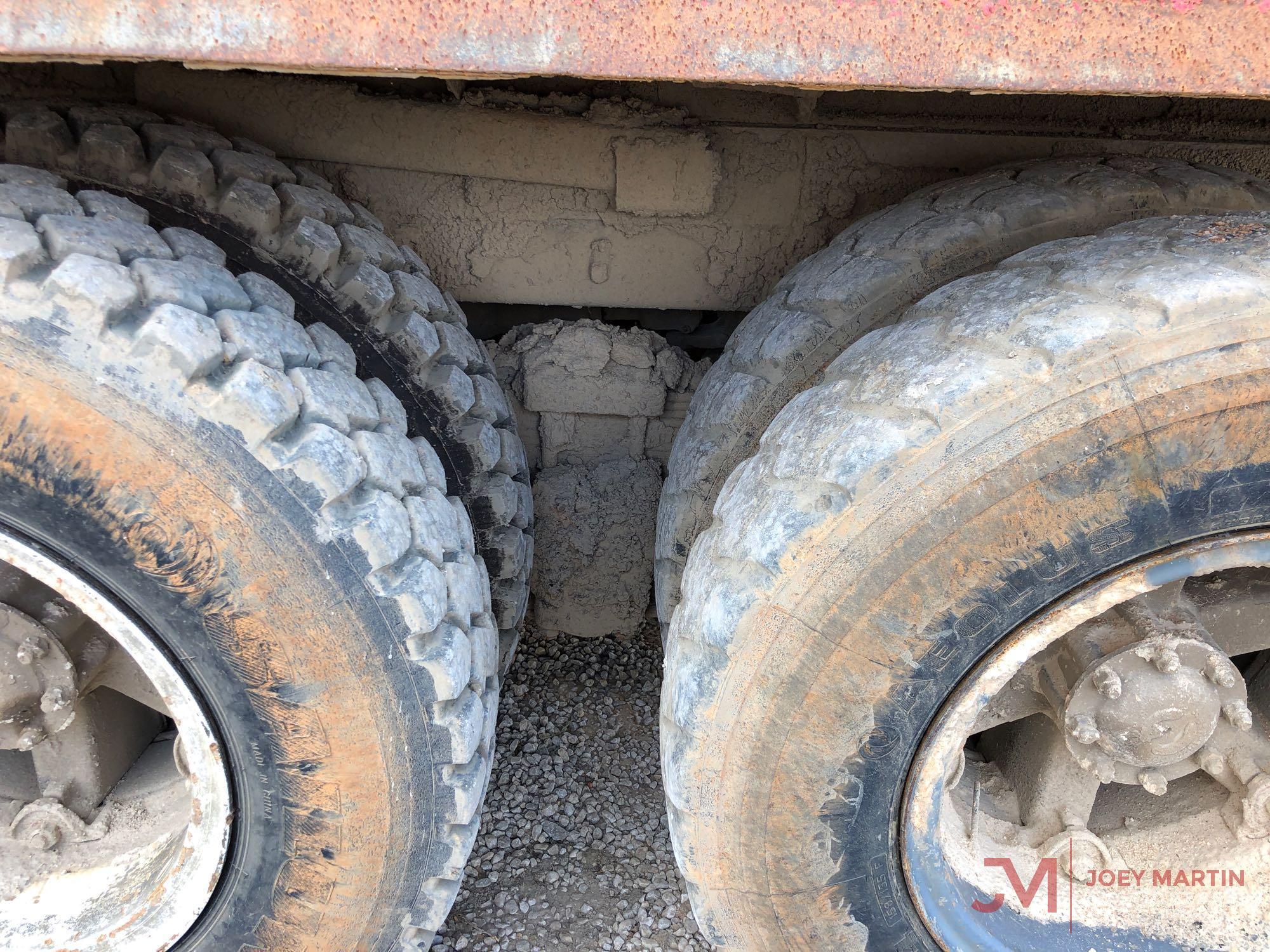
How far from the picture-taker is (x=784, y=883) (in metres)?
1.37

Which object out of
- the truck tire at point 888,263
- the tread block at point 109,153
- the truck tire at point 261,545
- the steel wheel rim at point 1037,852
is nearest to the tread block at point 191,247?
the truck tire at point 261,545

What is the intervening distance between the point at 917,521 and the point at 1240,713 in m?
0.69

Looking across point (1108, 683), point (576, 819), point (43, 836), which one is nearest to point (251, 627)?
point (43, 836)

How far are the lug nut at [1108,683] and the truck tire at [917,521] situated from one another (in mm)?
248

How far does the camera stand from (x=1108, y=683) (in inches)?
52.1

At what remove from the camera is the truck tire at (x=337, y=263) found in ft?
5.06

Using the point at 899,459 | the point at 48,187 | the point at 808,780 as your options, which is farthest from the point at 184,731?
the point at 899,459

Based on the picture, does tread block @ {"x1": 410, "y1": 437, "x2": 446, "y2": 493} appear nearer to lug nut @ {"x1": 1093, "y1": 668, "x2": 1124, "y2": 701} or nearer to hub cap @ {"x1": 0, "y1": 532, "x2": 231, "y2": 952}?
hub cap @ {"x1": 0, "y1": 532, "x2": 231, "y2": 952}

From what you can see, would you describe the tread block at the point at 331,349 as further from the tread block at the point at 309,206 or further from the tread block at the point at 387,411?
the tread block at the point at 309,206

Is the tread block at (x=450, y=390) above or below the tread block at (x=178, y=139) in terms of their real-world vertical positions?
below

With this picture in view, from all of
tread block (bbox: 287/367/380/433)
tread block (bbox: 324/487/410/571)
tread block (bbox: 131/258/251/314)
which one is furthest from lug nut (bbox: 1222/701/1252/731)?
tread block (bbox: 131/258/251/314)

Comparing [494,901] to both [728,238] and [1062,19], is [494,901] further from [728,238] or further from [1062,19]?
[1062,19]

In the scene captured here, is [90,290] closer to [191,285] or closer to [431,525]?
[191,285]

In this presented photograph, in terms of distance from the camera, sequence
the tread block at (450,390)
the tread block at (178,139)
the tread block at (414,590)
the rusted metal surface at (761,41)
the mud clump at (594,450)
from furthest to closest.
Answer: the mud clump at (594,450), the tread block at (450,390), the tread block at (178,139), the tread block at (414,590), the rusted metal surface at (761,41)
